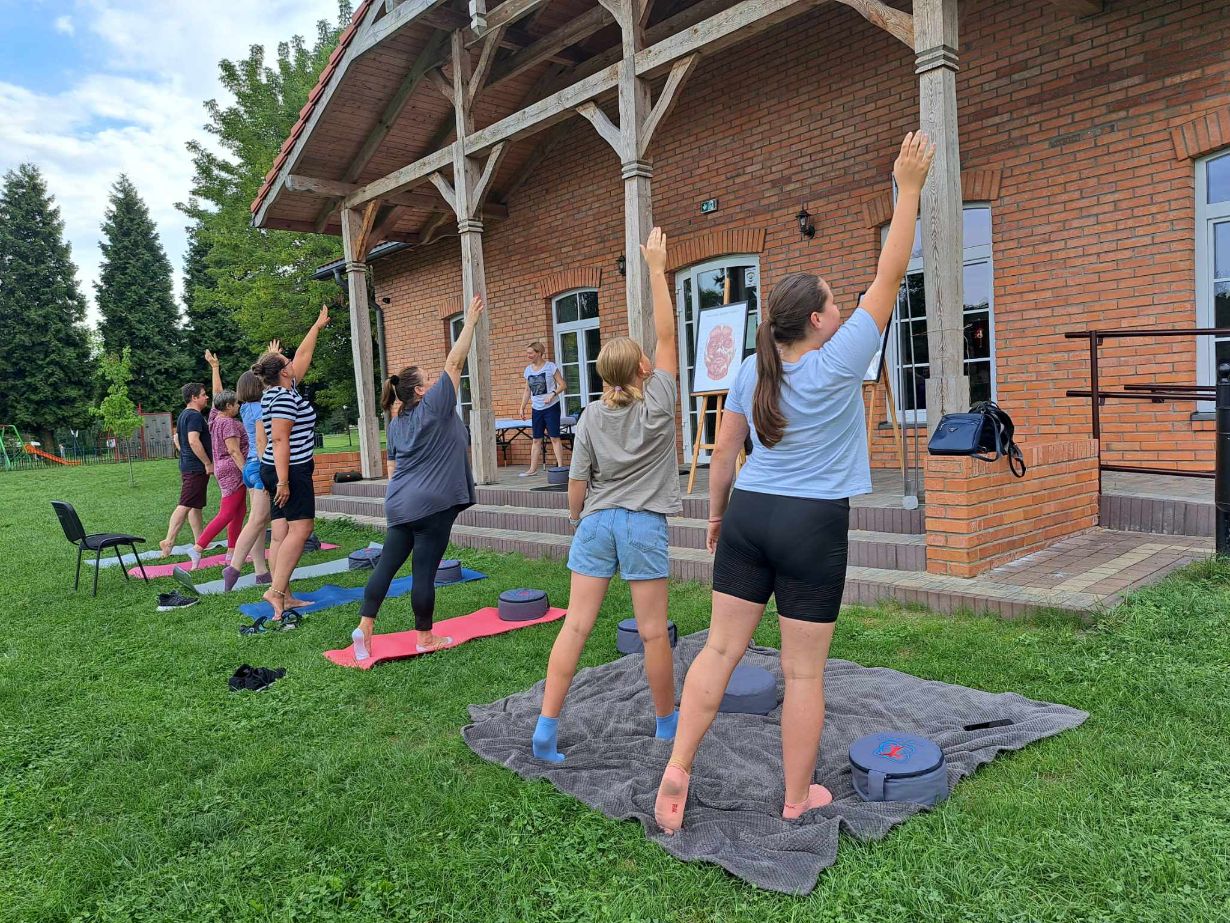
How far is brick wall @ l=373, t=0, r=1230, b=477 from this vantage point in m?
6.23

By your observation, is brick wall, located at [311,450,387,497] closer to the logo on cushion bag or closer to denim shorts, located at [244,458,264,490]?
denim shorts, located at [244,458,264,490]

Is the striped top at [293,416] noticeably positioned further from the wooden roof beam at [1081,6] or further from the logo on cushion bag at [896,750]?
the wooden roof beam at [1081,6]

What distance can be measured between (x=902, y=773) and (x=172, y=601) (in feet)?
17.4

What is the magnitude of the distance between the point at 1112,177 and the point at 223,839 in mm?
7355

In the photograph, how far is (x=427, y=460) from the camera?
4.36 metres

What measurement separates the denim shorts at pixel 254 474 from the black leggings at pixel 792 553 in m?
4.55

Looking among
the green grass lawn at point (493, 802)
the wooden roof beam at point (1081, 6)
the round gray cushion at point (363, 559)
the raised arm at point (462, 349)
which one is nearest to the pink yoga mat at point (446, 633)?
the green grass lawn at point (493, 802)

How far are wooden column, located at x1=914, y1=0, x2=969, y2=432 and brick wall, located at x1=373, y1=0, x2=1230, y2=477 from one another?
173cm

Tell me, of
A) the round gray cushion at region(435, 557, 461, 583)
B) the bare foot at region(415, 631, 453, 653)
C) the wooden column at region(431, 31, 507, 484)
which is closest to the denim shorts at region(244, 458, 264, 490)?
the round gray cushion at region(435, 557, 461, 583)

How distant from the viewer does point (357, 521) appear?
959cm

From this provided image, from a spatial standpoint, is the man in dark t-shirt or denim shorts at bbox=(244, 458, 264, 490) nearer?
denim shorts at bbox=(244, 458, 264, 490)

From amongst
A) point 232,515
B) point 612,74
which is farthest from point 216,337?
point 612,74

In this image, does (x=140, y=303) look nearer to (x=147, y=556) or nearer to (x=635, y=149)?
(x=147, y=556)

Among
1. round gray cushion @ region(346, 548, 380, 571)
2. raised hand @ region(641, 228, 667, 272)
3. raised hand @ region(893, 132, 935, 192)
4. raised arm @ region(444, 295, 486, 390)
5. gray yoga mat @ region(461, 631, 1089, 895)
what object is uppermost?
raised hand @ region(893, 132, 935, 192)
